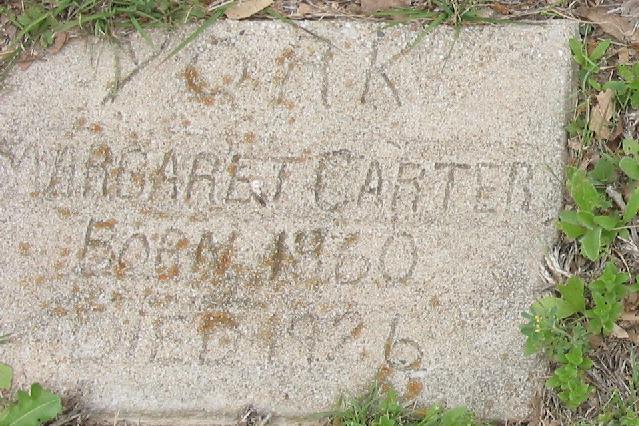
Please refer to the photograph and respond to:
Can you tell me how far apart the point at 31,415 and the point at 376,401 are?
1096 millimetres

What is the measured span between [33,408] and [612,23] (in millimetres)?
2269

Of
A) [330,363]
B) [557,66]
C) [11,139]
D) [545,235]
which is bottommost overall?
[330,363]

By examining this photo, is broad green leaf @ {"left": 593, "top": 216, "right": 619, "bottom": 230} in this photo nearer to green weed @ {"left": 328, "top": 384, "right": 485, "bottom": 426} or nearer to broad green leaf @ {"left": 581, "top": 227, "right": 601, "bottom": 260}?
broad green leaf @ {"left": 581, "top": 227, "right": 601, "bottom": 260}

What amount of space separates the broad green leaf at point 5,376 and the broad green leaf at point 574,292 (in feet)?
5.88

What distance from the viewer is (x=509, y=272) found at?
8.08 feet

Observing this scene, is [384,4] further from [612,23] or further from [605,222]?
[605,222]

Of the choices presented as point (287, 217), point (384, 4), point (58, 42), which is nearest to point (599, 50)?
point (384, 4)

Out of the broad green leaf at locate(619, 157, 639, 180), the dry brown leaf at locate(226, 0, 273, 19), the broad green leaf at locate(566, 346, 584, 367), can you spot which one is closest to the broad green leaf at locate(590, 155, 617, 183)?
the broad green leaf at locate(619, 157, 639, 180)

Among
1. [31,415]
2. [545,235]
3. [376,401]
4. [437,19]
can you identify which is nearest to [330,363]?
[376,401]

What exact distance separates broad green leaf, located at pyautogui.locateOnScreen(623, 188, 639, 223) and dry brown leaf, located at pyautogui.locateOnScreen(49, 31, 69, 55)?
1.93m

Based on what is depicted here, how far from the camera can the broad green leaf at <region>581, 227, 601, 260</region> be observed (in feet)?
7.97

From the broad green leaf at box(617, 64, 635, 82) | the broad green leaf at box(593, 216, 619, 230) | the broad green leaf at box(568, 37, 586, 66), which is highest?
the broad green leaf at box(568, 37, 586, 66)

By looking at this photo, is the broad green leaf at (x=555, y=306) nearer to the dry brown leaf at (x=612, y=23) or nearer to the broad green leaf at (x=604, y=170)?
the broad green leaf at (x=604, y=170)

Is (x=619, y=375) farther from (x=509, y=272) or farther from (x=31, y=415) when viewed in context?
(x=31, y=415)
